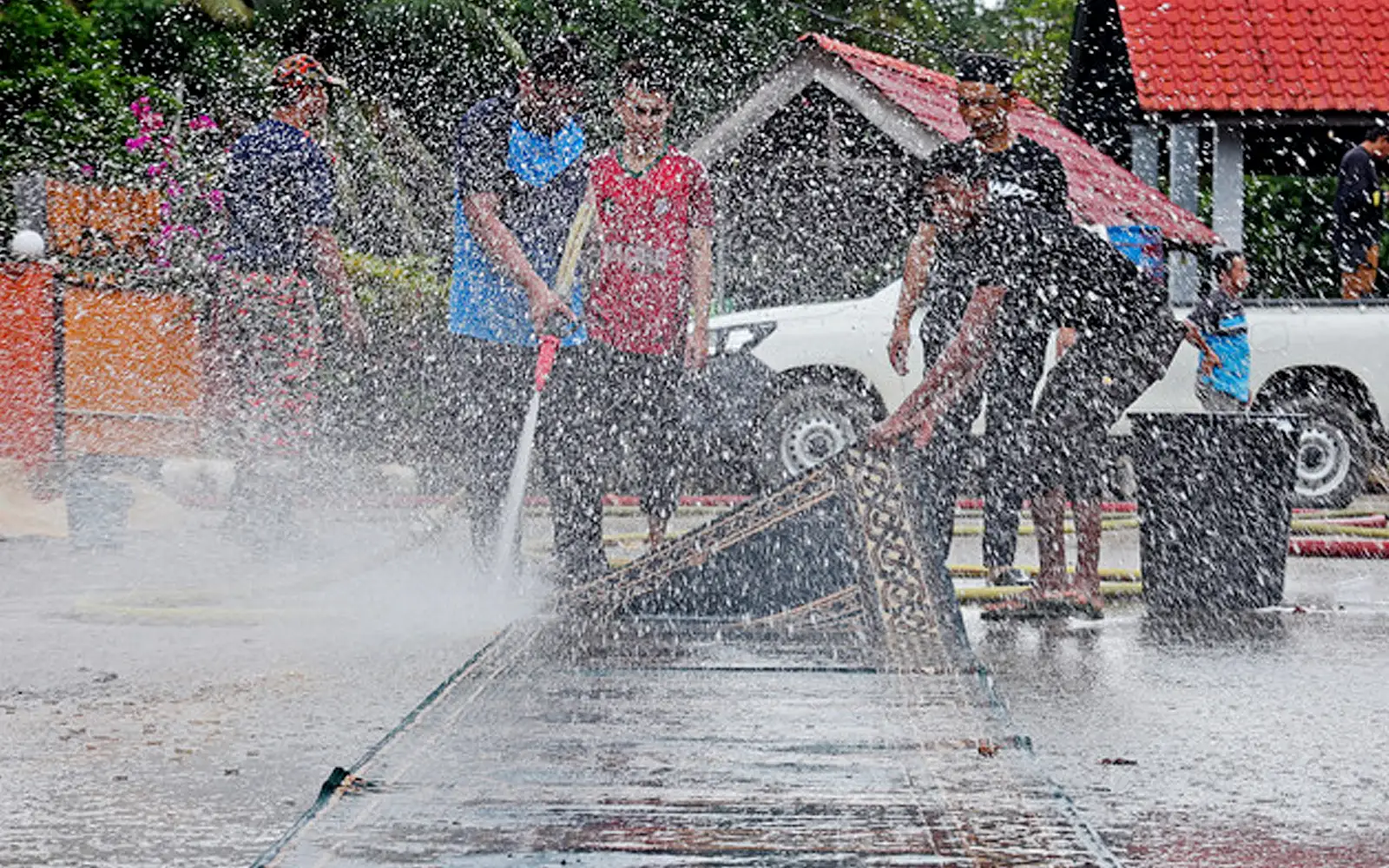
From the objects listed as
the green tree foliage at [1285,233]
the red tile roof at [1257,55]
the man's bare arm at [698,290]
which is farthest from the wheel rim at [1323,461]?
the green tree foliage at [1285,233]

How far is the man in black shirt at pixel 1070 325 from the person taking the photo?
7512 millimetres

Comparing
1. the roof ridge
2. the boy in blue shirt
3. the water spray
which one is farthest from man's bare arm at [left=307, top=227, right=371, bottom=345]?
the roof ridge

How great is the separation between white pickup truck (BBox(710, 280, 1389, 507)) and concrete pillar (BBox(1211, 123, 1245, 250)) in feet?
12.6

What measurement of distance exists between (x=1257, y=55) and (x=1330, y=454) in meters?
5.71

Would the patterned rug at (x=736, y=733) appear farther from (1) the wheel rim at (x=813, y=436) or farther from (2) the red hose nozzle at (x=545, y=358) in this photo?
(1) the wheel rim at (x=813, y=436)

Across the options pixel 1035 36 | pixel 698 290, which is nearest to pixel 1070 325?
pixel 698 290

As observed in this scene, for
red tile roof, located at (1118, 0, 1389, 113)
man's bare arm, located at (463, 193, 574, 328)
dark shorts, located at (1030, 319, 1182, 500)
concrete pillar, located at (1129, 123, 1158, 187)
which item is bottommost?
dark shorts, located at (1030, 319, 1182, 500)

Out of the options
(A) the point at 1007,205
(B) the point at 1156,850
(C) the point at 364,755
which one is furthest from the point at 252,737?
(A) the point at 1007,205

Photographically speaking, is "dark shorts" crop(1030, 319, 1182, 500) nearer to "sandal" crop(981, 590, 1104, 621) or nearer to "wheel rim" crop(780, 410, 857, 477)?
"sandal" crop(981, 590, 1104, 621)

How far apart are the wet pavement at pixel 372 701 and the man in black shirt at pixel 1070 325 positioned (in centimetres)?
40

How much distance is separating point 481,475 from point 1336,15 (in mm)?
14171

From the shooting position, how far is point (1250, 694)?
229 inches

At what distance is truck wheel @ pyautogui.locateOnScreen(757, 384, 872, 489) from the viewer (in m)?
14.0

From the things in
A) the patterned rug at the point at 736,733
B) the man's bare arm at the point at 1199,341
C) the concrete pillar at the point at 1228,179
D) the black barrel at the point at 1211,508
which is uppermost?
the concrete pillar at the point at 1228,179
